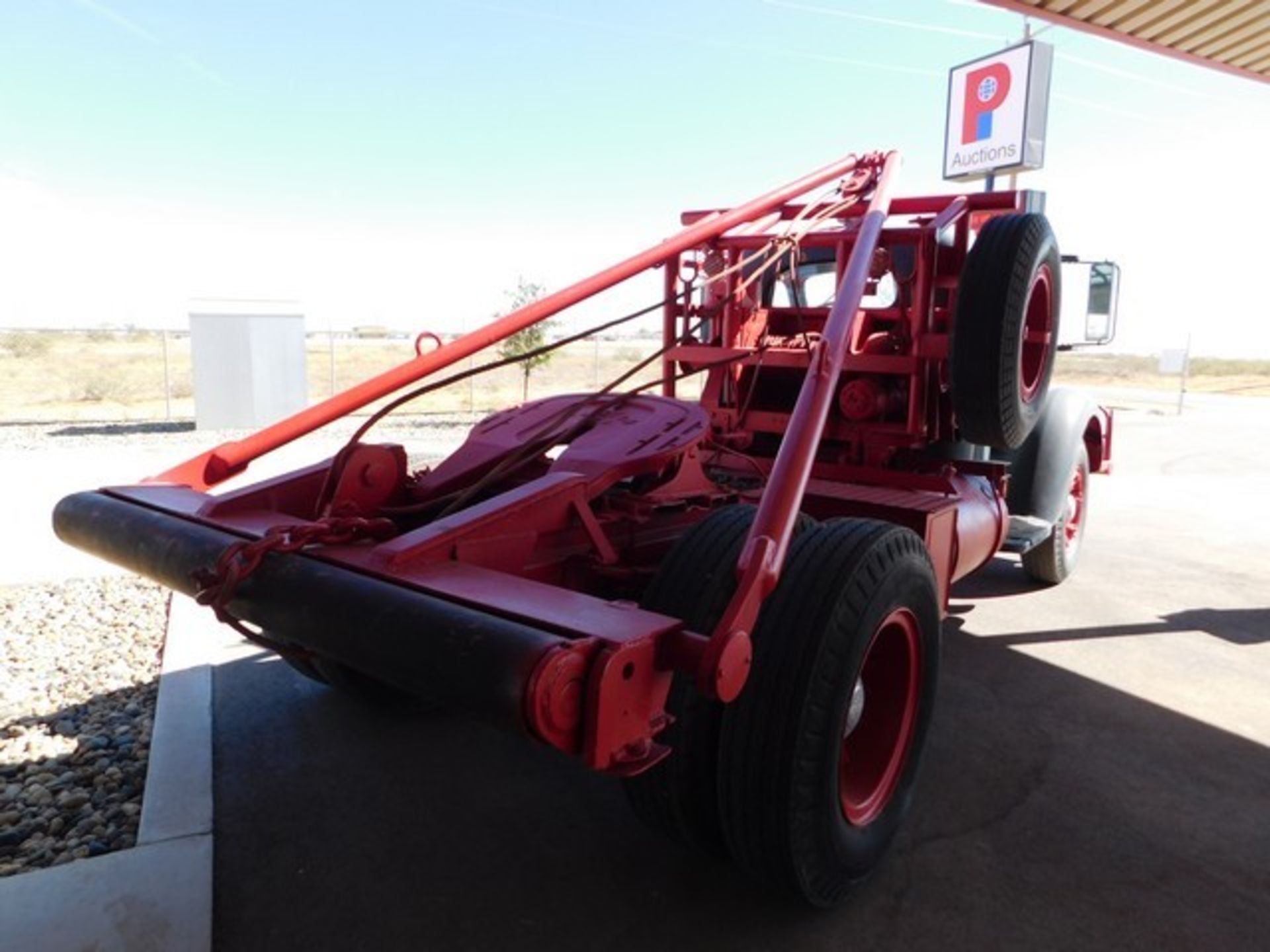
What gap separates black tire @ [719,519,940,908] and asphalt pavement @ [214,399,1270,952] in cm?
26

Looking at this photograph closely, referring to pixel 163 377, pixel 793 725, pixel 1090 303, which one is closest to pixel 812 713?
pixel 793 725

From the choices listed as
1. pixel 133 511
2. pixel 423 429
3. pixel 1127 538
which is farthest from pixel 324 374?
pixel 133 511

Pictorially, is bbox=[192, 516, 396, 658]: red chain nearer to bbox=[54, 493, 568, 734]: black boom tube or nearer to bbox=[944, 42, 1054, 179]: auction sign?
bbox=[54, 493, 568, 734]: black boom tube

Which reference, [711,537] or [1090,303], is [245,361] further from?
[711,537]

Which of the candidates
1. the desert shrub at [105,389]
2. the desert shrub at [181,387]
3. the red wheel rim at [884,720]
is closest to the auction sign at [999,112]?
the red wheel rim at [884,720]

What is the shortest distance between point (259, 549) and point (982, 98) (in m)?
14.9

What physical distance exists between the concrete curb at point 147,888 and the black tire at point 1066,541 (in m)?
5.01

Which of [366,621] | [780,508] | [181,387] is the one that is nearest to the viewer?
Result: [366,621]

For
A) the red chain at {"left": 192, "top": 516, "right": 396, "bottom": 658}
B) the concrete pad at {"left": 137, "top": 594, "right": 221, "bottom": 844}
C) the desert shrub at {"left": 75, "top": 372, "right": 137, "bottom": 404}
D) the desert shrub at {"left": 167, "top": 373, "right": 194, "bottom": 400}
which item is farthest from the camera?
the desert shrub at {"left": 167, "top": 373, "right": 194, "bottom": 400}

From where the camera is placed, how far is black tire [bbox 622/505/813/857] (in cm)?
235

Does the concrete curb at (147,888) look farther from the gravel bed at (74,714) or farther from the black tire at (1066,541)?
the black tire at (1066,541)

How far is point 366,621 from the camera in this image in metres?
2.03

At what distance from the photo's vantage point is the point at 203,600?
2283 millimetres

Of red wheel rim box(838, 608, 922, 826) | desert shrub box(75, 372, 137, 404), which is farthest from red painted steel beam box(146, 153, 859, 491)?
desert shrub box(75, 372, 137, 404)
